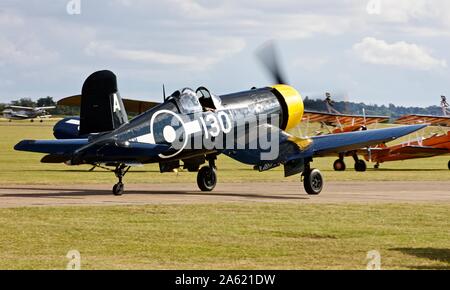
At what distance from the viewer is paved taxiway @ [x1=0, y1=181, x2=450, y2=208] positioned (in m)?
20.4

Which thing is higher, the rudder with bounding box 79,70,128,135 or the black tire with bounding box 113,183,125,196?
the rudder with bounding box 79,70,128,135

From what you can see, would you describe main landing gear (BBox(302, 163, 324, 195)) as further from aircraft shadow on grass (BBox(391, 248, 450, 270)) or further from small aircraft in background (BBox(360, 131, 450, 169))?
small aircraft in background (BBox(360, 131, 450, 169))

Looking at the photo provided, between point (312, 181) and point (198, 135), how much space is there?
3218 mm

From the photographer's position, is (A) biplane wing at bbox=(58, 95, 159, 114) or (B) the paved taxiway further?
(A) biplane wing at bbox=(58, 95, 159, 114)

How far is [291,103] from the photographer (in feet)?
80.7

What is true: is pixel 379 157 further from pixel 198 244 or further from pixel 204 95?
pixel 198 244

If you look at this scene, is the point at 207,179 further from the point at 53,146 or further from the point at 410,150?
the point at 410,150

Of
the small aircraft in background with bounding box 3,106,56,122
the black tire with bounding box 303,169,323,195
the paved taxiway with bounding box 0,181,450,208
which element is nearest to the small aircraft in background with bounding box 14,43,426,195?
the black tire with bounding box 303,169,323,195

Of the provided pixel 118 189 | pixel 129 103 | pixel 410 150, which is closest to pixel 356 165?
pixel 410 150

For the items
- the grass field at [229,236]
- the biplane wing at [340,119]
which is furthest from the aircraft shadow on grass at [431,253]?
the biplane wing at [340,119]

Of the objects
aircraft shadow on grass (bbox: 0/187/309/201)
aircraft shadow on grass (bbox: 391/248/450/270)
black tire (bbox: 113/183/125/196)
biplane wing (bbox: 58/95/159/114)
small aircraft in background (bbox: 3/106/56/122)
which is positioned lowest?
aircraft shadow on grass (bbox: 391/248/450/270)

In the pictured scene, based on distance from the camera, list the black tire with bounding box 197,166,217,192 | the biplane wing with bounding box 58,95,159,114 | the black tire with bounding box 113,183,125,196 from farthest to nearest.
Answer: the biplane wing with bounding box 58,95,159,114
the black tire with bounding box 197,166,217,192
the black tire with bounding box 113,183,125,196

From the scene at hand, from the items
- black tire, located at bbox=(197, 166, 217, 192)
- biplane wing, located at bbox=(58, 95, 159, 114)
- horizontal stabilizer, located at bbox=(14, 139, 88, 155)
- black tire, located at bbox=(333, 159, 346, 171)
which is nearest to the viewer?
horizontal stabilizer, located at bbox=(14, 139, 88, 155)

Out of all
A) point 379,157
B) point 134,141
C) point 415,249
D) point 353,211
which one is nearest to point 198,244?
point 415,249
